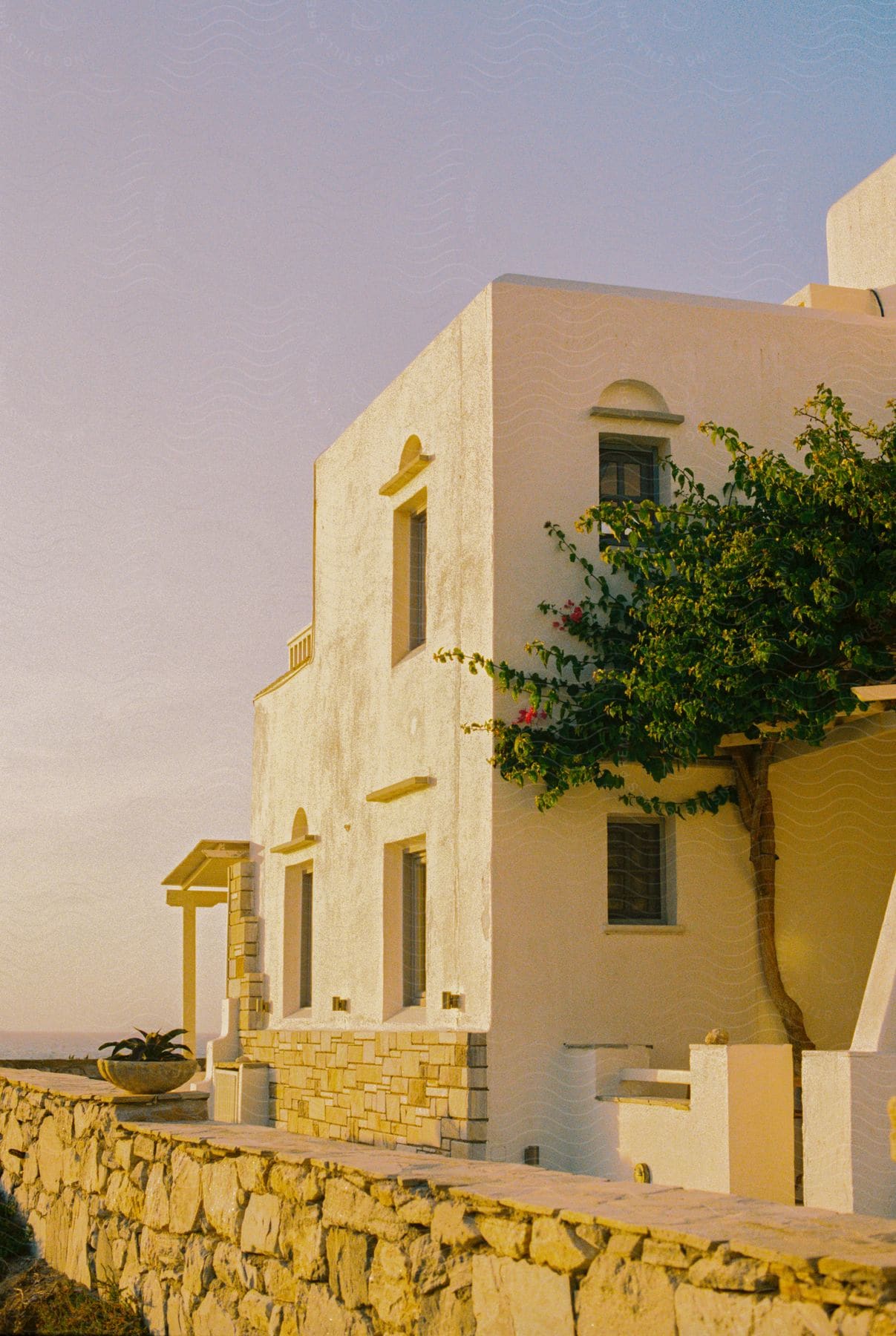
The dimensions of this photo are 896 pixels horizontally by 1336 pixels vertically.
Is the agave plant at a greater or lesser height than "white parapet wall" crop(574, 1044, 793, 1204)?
greater

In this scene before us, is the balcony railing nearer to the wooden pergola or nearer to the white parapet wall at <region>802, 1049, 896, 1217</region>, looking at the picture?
the wooden pergola

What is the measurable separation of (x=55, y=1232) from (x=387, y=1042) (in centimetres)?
404

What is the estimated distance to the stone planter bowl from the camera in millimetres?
8234

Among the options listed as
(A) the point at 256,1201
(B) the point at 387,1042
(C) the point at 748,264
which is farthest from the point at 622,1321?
(C) the point at 748,264

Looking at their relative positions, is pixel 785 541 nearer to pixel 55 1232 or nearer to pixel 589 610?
pixel 589 610

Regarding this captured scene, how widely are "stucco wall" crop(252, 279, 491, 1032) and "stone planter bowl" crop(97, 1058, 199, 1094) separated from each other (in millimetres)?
3135

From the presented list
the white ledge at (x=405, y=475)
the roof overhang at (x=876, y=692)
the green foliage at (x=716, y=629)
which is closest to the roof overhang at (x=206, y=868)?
the white ledge at (x=405, y=475)

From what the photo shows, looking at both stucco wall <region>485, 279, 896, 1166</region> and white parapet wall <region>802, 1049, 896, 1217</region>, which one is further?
stucco wall <region>485, 279, 896, 1166</region>

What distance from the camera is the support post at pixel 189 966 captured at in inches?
845

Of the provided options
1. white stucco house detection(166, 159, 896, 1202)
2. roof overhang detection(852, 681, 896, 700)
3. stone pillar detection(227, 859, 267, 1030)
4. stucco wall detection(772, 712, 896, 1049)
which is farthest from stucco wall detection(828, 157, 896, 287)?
stone pillar detection(227, 859, 267, 1030)

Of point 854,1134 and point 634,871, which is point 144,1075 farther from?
point 634,871

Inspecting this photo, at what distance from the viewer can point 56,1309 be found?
7.43m

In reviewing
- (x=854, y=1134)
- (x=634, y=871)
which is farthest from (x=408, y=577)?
(x=854, y=1134)

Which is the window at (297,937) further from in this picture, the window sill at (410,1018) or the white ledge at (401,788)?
the window sill at (410,1018)
